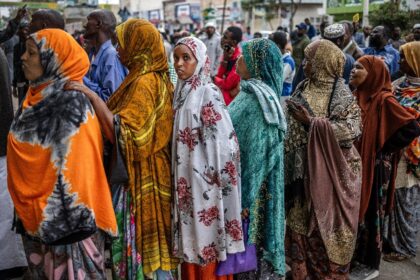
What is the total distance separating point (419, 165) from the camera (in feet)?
14.5

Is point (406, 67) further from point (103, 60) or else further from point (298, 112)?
point (103, 60)

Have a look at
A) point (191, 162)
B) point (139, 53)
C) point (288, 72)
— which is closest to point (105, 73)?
point (139, 53)

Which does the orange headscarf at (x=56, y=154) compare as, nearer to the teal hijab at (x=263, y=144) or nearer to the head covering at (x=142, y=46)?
the head covering at (x=142, y=46)

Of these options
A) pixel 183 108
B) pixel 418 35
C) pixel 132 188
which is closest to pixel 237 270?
pixel 132 188

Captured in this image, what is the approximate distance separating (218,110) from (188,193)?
19.8 inches

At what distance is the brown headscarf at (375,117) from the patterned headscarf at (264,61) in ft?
3.40

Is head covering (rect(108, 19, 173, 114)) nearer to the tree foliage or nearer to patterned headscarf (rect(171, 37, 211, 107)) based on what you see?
patterned headscarf (rect(171, 37, 211, 107))

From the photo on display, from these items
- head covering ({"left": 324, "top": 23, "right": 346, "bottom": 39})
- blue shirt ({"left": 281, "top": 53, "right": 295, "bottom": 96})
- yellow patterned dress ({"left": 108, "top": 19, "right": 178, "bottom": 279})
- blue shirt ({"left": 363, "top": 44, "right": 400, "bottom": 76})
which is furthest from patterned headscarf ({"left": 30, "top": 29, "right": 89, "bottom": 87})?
blue shirt ({"left": 363, "top": 44, "right": 400, "bottom": 76})

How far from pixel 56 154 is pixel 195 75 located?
37.3 inches

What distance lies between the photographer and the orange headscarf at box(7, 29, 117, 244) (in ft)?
7.66

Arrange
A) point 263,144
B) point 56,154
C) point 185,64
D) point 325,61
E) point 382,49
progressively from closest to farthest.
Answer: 1. point 56,154
2. point 185,64
3. point 263,144
4. point 325,61
5. point 382,49

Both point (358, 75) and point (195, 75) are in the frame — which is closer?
point (195, 75)

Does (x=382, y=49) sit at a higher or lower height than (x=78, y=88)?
lower

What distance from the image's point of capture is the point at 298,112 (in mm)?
3484
